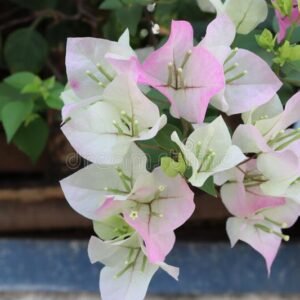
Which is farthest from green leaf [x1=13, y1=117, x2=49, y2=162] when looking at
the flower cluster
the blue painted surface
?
the flower cluster

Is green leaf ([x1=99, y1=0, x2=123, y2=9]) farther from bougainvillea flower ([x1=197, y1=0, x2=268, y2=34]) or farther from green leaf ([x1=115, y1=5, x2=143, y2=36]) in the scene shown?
bougainvillea flower ([x1=197, y1=0, x2=268, y2=34])

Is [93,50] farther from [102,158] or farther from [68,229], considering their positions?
[68,229]

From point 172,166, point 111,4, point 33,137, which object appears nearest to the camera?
point 172,166

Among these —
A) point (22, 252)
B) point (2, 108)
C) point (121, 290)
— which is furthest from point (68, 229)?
point (121, 290)

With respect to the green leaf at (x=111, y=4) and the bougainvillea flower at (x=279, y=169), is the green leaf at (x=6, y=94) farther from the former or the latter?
the bougainvillea flower at (x=279, y=169)

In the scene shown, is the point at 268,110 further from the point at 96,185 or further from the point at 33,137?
the point at 33,137

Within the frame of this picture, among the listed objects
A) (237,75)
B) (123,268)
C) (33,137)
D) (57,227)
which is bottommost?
(57,227)

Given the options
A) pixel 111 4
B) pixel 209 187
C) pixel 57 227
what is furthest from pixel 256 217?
pixel 57 227
